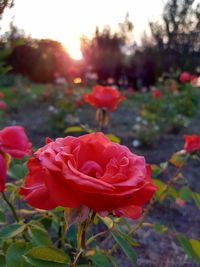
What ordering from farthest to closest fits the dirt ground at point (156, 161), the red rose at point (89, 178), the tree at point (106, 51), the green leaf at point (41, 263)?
the tree at point (106, 51) → the dirt ground at point (156, 161) → the green leaf at point (41, 263) → the red rose at point (89, 178)

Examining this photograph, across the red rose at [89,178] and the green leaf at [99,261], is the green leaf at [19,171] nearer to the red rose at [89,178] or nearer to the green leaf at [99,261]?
the green leaf at [99,261]

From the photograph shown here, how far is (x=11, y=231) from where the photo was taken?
40.2 inches

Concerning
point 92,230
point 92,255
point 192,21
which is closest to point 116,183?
point 92,255

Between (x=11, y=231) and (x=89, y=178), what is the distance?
0.40 metres

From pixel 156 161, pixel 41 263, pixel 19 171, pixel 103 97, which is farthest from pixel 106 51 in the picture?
pixel 41 263

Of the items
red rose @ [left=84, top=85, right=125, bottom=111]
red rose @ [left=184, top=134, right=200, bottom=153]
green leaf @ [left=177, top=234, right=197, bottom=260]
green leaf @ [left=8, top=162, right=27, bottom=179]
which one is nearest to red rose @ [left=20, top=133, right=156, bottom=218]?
green leaf @ [left=177, top=234, right=197, bottom=260]

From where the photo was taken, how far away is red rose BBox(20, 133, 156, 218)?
690 mm

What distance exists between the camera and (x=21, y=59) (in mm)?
15266

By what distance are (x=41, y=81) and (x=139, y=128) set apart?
37.1 feet

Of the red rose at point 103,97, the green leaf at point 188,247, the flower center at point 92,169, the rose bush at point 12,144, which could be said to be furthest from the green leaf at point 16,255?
the red rose at point 103,97

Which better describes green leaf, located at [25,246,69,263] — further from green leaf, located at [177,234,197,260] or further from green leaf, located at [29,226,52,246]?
green leaf, located at [177,234,197,260]

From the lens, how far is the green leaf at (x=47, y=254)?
849 millimetres

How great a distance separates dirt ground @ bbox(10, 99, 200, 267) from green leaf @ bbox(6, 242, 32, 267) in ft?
3.88

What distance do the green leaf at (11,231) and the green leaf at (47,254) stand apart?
0.16 m
